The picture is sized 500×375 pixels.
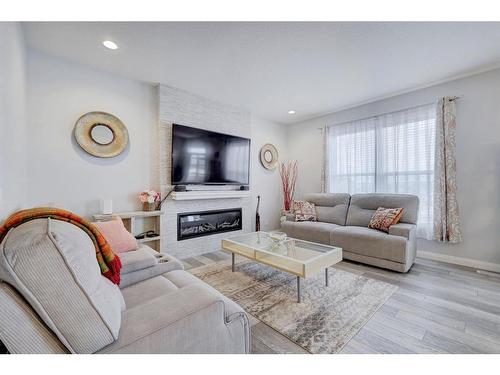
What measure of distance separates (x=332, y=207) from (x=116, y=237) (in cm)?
321

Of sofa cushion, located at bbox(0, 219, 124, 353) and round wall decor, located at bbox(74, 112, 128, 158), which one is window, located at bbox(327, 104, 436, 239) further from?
sofa cushion, located at bbox(0, 219, 124, 353)

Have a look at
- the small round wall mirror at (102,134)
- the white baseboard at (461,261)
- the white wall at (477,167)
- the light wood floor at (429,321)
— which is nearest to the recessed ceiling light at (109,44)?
the small round wall mirror at (102,134)

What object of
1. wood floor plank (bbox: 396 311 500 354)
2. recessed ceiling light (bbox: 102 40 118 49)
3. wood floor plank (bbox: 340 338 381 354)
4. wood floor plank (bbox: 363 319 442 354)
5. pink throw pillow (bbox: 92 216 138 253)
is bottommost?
wood floor plank (bbox: 340 338 381 354)

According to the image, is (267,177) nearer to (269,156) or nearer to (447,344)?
(269,156)

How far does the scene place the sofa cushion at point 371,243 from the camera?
262 cm

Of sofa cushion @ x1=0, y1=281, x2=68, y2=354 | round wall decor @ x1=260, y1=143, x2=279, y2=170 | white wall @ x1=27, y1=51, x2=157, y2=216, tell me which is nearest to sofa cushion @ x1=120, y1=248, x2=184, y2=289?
sofa cushion @ x1=0, y1=281, x2=68, y2=354

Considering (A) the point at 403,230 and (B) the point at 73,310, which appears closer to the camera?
(B) the point at 73,310

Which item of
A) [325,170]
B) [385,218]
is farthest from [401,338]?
[325,170]

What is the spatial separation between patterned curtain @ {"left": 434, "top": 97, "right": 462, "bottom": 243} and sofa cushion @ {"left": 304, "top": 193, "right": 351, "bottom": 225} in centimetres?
116

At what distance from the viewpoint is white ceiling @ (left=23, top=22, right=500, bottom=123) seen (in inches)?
79.2

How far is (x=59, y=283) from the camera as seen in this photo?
68 centimetres

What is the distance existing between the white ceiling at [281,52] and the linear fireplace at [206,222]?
1.92 meters

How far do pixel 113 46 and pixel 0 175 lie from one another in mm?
1701
